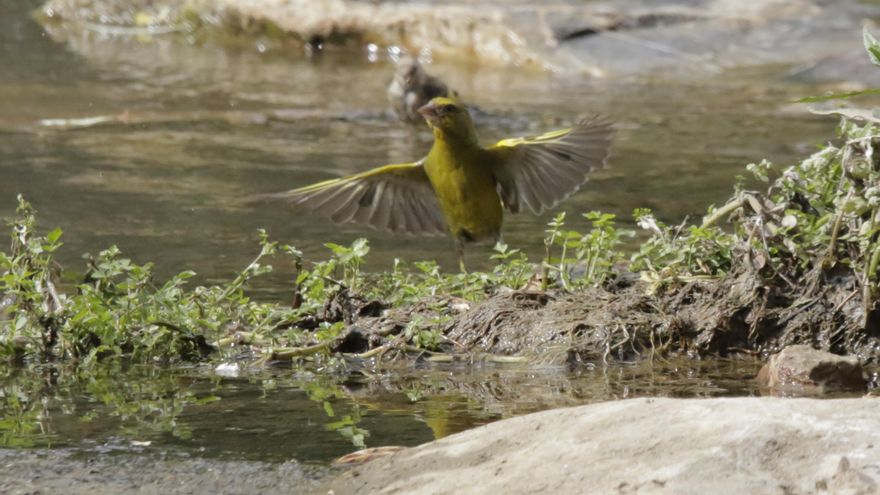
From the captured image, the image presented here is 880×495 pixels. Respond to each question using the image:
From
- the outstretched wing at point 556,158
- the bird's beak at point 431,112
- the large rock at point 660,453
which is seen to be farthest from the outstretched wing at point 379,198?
the large rock at point 660,453

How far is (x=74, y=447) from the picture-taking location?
443 cm

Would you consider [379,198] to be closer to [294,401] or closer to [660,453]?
[294,401]

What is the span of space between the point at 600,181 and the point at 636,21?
639 cm

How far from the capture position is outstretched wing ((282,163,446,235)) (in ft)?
23.8

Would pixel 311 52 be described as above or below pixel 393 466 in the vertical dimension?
above

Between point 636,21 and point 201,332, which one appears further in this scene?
point 636,21

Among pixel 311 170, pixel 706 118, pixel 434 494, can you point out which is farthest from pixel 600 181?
pixel 434 494

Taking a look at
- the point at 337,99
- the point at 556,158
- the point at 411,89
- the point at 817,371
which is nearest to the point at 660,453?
the point at 817,371

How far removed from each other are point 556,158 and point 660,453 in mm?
3565

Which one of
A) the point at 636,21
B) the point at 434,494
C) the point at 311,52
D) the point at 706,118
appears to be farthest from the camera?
the point at 311,52

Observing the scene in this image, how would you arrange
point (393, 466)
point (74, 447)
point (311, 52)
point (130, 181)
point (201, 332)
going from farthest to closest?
point (311, 52), point (130, 181), point (201, 332), point (74, 447), point (393, 466)

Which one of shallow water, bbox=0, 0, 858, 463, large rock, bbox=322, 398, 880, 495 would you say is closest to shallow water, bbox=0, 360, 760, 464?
shallow water, bbox=0, 0, 858, 463

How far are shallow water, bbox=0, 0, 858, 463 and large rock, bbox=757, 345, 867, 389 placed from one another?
0.43 feet

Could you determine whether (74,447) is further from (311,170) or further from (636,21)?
(636,21)
